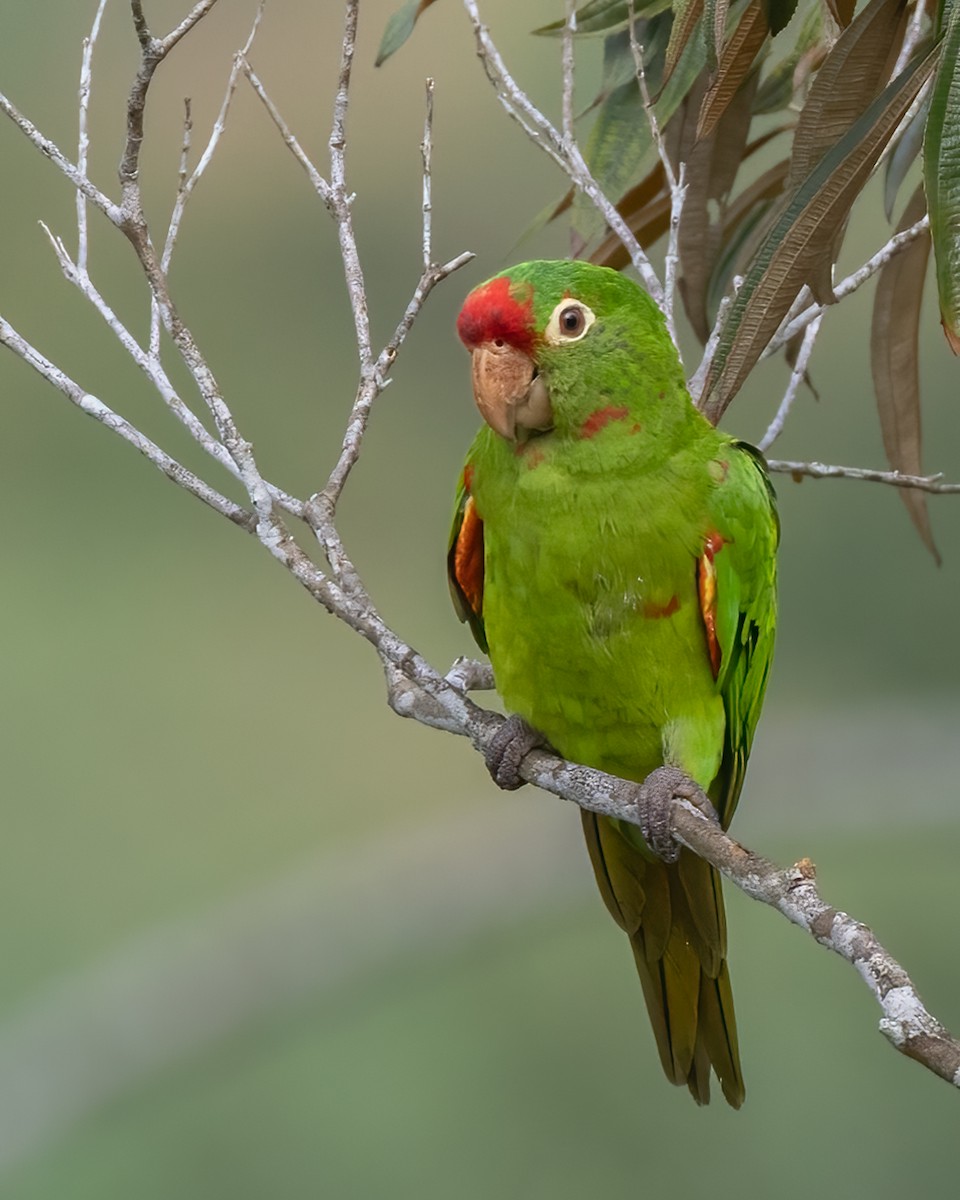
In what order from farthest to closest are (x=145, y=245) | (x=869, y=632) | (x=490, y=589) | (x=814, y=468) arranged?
(x=869, y=632)
(x=814, y=468)
(x=490, y=589)
(x=145, y=245)

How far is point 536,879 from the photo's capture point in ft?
15.5

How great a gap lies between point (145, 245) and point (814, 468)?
0.83 m

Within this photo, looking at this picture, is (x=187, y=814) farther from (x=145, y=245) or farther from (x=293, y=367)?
(x=145, y=245)

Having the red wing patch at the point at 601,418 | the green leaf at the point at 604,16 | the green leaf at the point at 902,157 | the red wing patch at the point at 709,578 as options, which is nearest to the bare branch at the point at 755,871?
the red wing patch at the point at 709,578

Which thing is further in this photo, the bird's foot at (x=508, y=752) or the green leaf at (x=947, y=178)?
the bird's foot at (x=508, y=752)

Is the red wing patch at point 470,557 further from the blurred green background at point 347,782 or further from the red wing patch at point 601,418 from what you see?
the blurred green background at point 347,782

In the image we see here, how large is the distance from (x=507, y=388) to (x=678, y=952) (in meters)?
0.76

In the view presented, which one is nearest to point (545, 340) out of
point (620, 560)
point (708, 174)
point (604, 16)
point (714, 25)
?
point (620, 560)

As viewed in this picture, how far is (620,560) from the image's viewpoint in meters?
1.41

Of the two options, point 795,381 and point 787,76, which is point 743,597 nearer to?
point 795,381

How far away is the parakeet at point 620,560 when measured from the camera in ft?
4.47

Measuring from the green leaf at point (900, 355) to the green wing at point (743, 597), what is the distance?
0.28m

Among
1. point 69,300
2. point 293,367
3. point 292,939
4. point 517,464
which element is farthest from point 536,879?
point 517,464

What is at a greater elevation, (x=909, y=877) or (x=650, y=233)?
(x=909, y=877)
